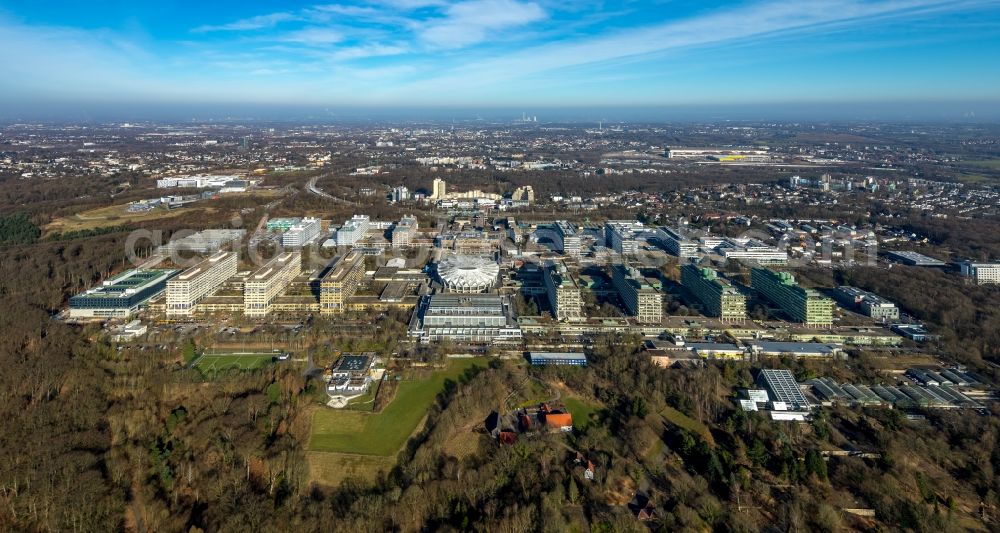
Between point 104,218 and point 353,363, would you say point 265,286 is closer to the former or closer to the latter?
point 353,363

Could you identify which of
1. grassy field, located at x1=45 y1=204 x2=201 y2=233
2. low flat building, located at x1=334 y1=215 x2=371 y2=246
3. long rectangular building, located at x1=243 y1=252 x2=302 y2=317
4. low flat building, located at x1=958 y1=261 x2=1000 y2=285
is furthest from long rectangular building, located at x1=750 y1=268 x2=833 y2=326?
grassy field, located at x1=45 y1=204 x2=201 y2=233

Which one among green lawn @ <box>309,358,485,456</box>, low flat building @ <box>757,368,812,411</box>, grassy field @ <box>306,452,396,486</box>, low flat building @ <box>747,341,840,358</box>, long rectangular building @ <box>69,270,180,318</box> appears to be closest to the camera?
A: grassy field @ <box>306,452,396,486</box>

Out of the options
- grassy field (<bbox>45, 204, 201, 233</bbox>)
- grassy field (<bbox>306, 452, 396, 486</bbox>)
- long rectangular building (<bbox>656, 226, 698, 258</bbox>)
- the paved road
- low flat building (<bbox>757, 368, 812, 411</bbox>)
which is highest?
the paved road

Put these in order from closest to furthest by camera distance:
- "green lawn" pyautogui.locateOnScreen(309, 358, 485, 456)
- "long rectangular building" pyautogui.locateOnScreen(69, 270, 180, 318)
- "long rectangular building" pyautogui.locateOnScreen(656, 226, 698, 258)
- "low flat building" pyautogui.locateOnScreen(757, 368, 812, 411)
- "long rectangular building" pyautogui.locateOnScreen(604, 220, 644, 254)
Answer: "green lawn" pyautogui.locateOnScreen(309, 358, 485, 456)
"low flat building" pyautogui.locateOnScreen(757, 368, 812, 411)
"long rectangular building" pyautogui.locateOnScreen(69, 270, 180, 318)
"long rectangular building" pyautogui.locateOnScreen(656, 226, 698, 258)
"long rectangular building" pyautogui.locateOnScreen(604, 220, 644, 254)

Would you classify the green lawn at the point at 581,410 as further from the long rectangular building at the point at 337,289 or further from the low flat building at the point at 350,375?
the long rectangular building at the point at 337,289

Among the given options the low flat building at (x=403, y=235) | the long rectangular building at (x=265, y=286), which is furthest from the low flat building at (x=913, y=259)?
the long rectangular building at (x=265, y=286)

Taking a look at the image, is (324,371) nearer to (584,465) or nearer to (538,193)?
(584,465)

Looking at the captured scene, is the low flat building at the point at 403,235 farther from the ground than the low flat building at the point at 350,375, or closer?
farther from the ground

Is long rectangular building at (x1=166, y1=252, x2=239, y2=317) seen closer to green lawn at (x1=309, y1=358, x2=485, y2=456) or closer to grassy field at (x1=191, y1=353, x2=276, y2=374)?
grassy field at (x1=191, y1=353, x2=276, y2=374)

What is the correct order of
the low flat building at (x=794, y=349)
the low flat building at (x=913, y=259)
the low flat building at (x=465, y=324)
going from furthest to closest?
1. the low flat building at (x=913, y=259)
2. the low flat building at (x=465, y=324)
3. the low flat building at (x=794, y=349)
